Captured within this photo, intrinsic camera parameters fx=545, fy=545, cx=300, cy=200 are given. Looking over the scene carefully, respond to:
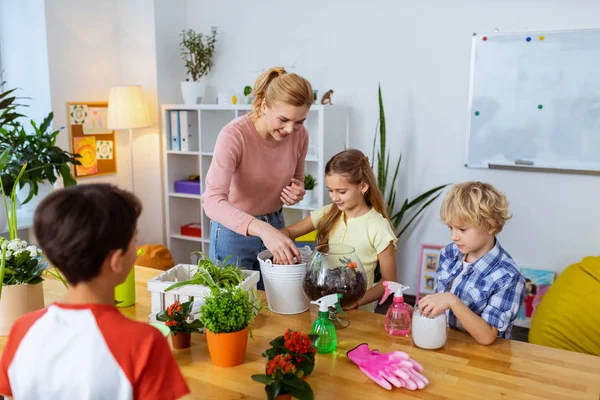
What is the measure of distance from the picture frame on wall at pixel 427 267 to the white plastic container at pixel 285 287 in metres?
2.18

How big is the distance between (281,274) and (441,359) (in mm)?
499

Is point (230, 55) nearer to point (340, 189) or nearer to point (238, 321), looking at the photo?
point (340, 189)

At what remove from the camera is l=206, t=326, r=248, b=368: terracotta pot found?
129 centimetres

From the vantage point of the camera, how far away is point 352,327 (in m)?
1.55

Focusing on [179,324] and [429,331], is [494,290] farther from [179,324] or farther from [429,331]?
[179,324]

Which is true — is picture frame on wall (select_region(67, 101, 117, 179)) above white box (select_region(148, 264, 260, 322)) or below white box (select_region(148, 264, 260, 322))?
above

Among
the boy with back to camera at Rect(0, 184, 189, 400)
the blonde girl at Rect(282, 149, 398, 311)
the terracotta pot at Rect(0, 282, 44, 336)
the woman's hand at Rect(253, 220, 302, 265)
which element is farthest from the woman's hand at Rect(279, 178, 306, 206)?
the boy with back to camera at Rect(0, 184, 189, 400)

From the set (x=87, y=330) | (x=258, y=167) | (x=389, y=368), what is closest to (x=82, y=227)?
(x=87, y=330)

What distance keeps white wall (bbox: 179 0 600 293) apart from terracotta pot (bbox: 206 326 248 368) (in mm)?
2566

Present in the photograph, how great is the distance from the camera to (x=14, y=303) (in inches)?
60.2

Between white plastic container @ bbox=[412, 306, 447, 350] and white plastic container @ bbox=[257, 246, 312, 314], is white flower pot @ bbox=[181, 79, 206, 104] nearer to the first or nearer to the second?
white plastic container @ bbox=[257, 246, 312, 314]

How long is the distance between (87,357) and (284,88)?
3.70 feet

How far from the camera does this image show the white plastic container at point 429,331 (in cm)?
139

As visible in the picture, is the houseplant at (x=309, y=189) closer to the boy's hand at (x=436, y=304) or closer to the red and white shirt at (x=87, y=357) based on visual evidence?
the boy's hand at (x=436, y=304)
